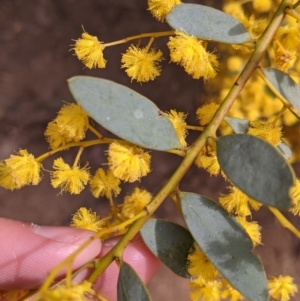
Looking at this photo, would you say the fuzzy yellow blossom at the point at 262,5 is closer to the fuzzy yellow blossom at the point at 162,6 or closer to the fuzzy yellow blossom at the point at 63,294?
the fuzzy yellow blossom at the point at 162,6

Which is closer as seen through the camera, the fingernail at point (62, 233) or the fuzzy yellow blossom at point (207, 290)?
the fuzzy yellow blossom at point (207, 290)

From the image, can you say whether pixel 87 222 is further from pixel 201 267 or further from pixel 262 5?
pixel 262 5

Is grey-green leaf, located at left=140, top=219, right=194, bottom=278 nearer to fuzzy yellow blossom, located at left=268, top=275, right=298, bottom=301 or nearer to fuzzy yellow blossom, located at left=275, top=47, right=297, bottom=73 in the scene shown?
fuzzy yellow blossom, located at left=268, top=275, right=298, bottom=301

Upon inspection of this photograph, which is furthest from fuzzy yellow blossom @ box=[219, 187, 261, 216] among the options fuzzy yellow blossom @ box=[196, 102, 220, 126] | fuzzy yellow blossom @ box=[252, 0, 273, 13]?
fuzzy yellow blossom @ box=[252, 0, 273, 13]

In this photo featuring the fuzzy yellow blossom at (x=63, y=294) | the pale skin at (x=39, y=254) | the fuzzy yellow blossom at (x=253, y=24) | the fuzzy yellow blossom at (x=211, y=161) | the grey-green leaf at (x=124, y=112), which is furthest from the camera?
the pale skin at (x=39, y=254)

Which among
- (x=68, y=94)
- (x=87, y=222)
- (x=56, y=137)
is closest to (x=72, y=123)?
(x=56, y=137)

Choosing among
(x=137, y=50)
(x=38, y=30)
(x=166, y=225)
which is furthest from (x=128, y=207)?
(x=38, y=30)

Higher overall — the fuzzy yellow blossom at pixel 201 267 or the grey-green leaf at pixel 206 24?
the grey-green leaf at pixel 206 24

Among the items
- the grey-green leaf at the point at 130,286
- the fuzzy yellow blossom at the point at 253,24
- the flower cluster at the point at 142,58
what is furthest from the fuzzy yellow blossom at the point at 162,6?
the grey-green leaf at the point at 130,286
